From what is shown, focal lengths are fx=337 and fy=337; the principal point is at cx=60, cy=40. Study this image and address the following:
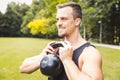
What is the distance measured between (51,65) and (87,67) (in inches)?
18.1

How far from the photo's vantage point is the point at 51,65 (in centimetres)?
388

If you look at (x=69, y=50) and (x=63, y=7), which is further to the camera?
(x=63, y=7)

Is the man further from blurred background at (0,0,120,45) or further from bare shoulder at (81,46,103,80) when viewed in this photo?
blurred background at (0,0,120,45)

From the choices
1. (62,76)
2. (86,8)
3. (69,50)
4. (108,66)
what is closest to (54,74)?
(62,76)

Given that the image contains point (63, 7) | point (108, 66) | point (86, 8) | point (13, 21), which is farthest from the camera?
point (13, 21)

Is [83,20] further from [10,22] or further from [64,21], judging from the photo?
[64,21]

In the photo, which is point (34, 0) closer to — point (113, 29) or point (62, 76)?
point (113, 29)

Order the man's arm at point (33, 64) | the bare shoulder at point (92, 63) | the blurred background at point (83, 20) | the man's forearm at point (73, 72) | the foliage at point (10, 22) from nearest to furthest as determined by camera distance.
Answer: the man's forearm at point (73, 72), the bare shoulder at point (92, 63), the man's arm at point (33, 64), the blurred background at point (83, 20), the foliage at point (10, 22)

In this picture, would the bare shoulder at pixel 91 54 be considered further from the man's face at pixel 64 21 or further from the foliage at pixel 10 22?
the foliage at pixel 10 22

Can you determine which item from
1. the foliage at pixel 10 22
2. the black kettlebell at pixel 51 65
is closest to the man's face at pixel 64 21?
the black kettlebell at pixel 51 65

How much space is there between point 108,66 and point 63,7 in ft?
50.3

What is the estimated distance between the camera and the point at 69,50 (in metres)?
3.69

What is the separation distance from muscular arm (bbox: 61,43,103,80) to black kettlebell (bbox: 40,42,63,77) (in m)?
0.16

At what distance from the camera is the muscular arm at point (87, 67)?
11.5ft
